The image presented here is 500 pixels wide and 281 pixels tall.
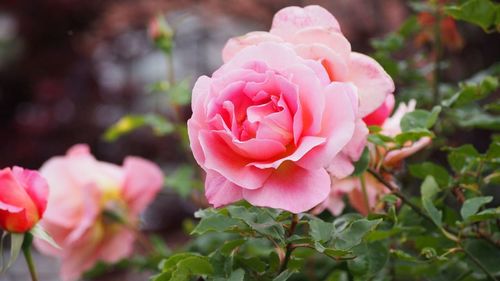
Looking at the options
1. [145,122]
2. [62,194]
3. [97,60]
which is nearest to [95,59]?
[97,60]

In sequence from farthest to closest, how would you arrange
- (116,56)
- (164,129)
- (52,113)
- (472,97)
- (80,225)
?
(116,56) < (52,113) < (164,129) < (80,225) < (472,97)

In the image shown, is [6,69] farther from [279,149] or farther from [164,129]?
[279,149]

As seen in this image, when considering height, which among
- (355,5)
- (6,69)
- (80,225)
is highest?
(80,225)

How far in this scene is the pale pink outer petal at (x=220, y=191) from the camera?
0.51 meters

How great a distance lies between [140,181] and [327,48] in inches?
16.1

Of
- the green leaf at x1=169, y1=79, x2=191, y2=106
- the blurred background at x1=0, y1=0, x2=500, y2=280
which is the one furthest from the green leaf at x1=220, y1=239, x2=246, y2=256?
the blurred background at x1=0, y1=0, x2=500, y2=280

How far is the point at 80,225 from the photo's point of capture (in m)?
0.87

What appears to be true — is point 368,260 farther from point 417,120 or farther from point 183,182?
point 183,182

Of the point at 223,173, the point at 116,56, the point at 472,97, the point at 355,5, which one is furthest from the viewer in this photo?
the point at 116,56

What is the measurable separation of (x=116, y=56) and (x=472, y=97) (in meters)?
2.80

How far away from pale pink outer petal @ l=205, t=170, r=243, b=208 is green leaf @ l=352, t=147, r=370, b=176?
0.39 feet

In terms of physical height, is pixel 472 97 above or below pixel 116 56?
above

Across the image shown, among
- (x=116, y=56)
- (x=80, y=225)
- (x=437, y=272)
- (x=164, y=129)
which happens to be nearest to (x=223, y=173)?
(x=437, y=272)

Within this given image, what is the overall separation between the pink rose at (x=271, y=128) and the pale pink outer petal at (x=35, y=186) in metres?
0.17
